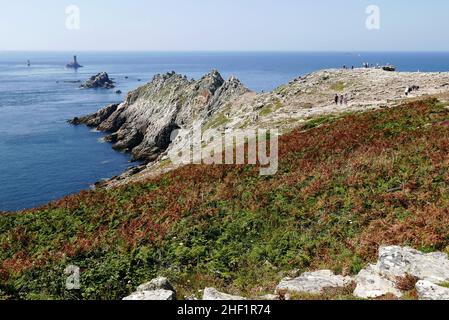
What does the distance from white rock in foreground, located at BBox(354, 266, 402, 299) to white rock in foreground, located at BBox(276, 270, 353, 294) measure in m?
0.65

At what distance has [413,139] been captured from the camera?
25.4 metres

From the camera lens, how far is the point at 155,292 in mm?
12336

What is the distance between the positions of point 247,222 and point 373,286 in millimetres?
8561

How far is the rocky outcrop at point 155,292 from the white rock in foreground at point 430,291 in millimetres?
7402

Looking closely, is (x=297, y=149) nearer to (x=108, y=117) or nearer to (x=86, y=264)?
(x=86, y=264)

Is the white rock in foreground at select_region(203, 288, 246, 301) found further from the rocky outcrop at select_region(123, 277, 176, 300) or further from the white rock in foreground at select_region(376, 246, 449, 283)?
the white rock in foreground at select_region(376, 246, 449, 283)

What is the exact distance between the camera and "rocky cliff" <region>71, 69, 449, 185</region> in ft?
159

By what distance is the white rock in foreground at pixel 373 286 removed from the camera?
1191cm

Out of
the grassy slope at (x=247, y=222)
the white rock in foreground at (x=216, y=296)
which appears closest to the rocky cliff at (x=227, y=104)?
the grassy slope at (x=247, y=222)

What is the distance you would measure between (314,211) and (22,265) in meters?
14.5

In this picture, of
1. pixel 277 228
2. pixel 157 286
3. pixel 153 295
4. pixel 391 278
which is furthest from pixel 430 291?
pixel 277 228

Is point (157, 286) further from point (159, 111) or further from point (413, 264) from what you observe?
point (159, 111)

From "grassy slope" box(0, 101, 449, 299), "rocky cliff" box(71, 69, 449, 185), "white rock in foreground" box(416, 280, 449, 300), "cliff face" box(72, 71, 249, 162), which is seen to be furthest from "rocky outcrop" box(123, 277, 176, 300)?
"cliff face" box(72, 71, 249, 162)

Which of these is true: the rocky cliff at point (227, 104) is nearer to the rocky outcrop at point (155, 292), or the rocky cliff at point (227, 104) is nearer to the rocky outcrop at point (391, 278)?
the rocky outcrop at point (391, 278)
